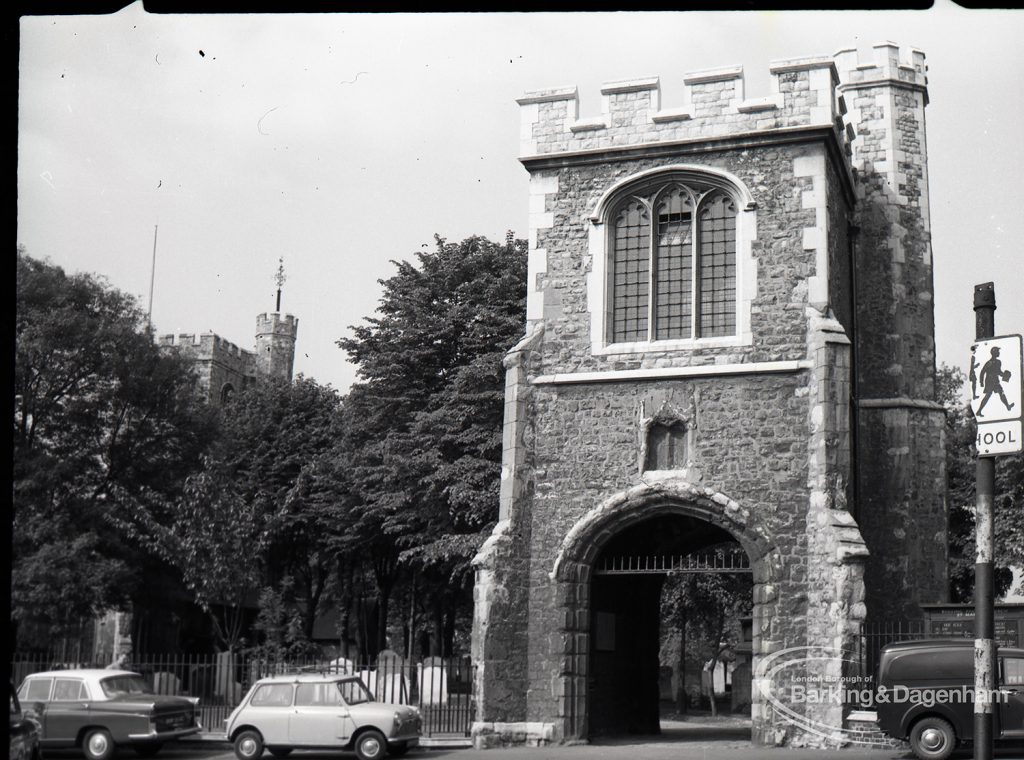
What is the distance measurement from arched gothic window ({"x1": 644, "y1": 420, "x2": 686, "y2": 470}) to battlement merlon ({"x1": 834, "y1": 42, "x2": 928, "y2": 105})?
28.4 feet

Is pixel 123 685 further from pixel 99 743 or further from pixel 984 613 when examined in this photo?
pixel 984 613

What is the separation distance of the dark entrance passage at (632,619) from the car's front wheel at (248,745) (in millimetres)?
5291

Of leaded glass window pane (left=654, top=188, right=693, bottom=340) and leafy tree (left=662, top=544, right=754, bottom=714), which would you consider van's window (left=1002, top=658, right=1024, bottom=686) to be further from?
leafy tree (left=662, top=544, right=754, bottom=714)

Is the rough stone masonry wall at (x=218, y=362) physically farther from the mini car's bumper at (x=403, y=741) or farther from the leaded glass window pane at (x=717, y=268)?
the leaded glass window pane at (x=717, y=268)

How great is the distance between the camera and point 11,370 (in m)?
3.42

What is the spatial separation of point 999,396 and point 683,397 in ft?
35.3

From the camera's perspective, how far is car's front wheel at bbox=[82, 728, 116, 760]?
18312 millimetres

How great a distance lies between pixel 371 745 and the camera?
18422 mm

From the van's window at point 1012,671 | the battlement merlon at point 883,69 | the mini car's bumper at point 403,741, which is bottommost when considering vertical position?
the mini car's bumper at point 403,741

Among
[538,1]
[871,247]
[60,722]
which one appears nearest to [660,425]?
[871,247]

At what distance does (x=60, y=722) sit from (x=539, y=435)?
842cm

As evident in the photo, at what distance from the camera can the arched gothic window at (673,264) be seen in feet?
66.0

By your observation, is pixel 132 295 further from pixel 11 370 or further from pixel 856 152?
pixel 11 370

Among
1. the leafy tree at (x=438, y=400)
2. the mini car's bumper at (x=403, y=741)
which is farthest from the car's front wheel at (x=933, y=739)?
the leafy tree at (x=438, y=400)
